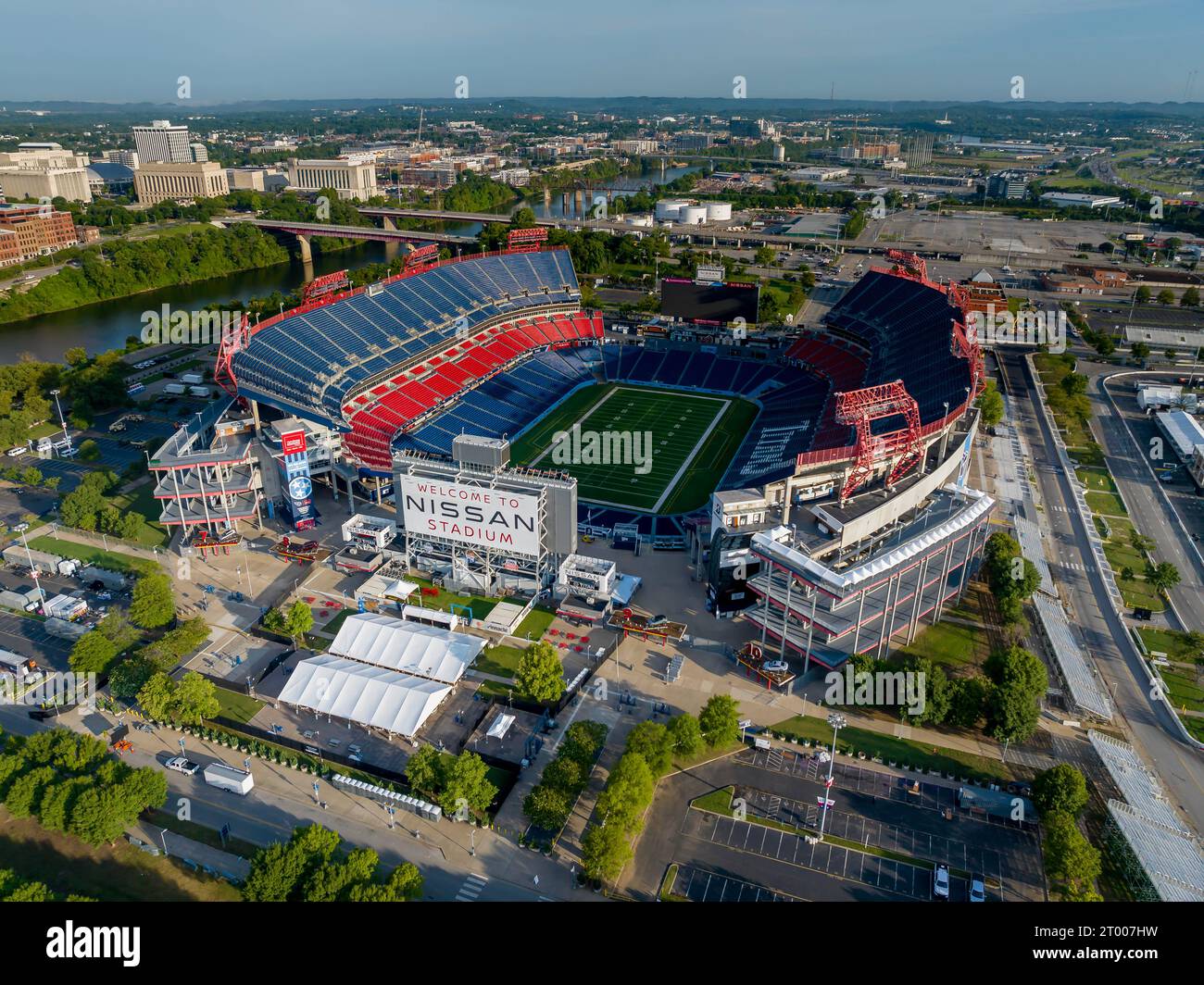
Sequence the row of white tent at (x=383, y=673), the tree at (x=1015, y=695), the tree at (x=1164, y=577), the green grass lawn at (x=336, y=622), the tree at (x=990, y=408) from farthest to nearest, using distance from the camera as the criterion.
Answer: the tree at (x=990, y=408) → the tree at (x=1164, y=577) → the green grass lawn at (x=336, y=622) → the row of white tent at (x=383, y=673) → the tree at (x=1015, y=695)

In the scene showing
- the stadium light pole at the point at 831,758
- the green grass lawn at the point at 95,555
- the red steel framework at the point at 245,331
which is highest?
the red steel framework at the point at 245,331

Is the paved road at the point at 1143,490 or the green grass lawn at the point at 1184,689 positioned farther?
the paved road at the point at 1143,490

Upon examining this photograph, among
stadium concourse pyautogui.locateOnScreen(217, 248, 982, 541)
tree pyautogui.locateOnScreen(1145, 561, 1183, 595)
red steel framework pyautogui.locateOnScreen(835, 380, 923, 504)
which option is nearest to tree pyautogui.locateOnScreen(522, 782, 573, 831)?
stadium concourse pyautogui.locateOnScreen(217, 248, 982, 541)

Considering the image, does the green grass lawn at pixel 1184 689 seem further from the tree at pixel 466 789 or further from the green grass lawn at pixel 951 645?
the tree at pixel 466 789

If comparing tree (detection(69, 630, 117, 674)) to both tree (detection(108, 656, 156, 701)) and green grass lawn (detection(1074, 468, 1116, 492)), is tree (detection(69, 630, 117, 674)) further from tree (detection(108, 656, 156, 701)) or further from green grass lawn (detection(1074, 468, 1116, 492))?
green grass lawn (detection(1074, 468, 1116, 492))

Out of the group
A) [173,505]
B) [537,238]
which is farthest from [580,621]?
[537,238]

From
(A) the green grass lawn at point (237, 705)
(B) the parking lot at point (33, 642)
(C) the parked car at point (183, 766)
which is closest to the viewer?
(C) the parked car at point (183, 766)

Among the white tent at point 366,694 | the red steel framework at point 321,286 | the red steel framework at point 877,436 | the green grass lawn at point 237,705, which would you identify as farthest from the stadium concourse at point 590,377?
the green grass lawn at point 237,705
